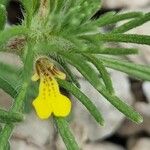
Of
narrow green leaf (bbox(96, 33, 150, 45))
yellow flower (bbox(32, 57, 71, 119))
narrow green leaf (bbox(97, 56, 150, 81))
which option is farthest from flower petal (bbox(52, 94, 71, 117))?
narrow green leaf (bbox(97, 56, 150, 81))

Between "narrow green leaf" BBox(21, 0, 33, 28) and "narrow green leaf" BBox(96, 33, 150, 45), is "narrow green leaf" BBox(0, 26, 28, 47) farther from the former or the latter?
"narrow green leaf" BBox(96, 33, 150, 45)

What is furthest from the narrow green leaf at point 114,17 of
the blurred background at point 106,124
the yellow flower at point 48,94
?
the blurred background at point 106,124

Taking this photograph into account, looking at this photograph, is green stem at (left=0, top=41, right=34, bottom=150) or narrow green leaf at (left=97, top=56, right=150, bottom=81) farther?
narrow green leaf at (left=97, top=56, right=150, bottom=81)

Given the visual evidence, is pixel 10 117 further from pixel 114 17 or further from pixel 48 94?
pixel 114 17

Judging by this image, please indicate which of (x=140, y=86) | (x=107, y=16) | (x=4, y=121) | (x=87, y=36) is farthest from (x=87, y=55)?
(x=140, y=86)

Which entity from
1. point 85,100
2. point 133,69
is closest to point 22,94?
point 85,100

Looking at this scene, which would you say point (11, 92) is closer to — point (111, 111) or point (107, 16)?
point (107, 16)
